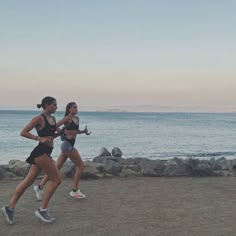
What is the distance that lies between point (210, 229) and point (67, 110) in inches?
125

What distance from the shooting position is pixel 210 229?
20.2 ft

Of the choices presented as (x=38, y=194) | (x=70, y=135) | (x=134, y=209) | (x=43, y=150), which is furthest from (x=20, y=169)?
(x=43, y=150)

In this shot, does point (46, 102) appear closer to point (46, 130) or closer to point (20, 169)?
point (46, 130)

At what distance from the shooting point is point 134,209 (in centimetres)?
732

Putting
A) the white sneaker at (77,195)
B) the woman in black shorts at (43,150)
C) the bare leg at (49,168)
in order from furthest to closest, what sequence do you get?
the white sneaker at (77,195)
the bare leg at (49,168)
the woman in black shorts at (43,150)

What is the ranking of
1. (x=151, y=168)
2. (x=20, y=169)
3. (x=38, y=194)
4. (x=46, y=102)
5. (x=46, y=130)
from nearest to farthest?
(x=46, y=130) → (x=46, y=102) → (x=38, y=194) → (x=20, y=169) → (x=151, y=168)

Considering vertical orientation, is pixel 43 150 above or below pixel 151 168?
above

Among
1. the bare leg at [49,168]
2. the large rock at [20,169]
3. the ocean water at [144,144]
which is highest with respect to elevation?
the bare leg at [49,168]

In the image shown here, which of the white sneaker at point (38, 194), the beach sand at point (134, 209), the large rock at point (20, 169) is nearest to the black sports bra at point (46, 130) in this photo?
the beach sand at point (134, 209)

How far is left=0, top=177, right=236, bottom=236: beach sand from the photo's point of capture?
6.09 metres

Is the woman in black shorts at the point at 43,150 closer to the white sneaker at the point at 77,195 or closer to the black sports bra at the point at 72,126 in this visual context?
the black sports bra at the point at 72,126

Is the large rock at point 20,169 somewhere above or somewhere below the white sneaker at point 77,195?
below

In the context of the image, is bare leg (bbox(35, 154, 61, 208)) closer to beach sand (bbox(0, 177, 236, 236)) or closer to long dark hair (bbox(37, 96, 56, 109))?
beach sand (bbox(0, 177, 236, 236))

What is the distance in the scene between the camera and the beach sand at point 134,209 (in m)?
6.09
